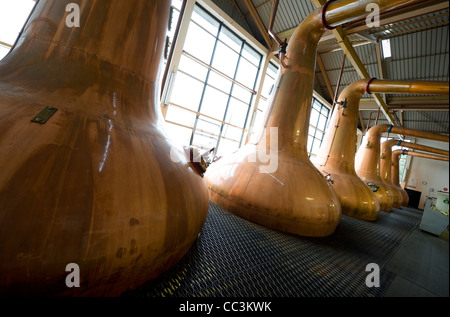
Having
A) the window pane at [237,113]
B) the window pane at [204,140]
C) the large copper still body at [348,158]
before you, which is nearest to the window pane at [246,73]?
the window pane at [237,113]

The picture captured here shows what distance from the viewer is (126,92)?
3.06ft

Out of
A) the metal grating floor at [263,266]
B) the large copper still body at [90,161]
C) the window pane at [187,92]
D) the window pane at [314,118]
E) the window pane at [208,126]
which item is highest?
the window pane at [314,118]

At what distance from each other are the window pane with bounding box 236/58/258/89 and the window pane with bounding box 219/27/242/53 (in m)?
0.51

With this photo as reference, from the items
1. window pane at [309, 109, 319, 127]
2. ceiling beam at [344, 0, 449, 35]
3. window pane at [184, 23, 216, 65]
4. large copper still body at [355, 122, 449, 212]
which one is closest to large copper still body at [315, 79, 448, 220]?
ceiling beam at [344, 0, 449, 35]

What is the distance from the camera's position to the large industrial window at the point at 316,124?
10.9 m

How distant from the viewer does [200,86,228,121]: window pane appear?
7078 mm

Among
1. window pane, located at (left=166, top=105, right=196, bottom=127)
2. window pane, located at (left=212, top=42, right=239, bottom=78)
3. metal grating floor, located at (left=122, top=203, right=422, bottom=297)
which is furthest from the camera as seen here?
window pane, located at (left=212, top=42, right=239, bottom=78)

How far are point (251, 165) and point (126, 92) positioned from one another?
48.7 inches

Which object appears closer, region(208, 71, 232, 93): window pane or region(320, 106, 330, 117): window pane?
region(208, 71, 232, 93): window pane

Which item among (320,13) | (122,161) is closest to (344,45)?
(320,13)

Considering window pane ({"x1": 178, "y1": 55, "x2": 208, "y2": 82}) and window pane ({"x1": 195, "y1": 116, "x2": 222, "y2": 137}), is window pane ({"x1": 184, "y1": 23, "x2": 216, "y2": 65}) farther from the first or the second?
window pane ({"x1": 195, "y1": 116, "x2": 222, "y2": 137})

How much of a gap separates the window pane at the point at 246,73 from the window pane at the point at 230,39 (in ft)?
1.67

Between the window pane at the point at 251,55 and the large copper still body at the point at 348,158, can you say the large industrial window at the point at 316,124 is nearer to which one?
the window pane at the point at 251,55

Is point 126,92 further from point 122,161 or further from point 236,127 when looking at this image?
point 236,127
